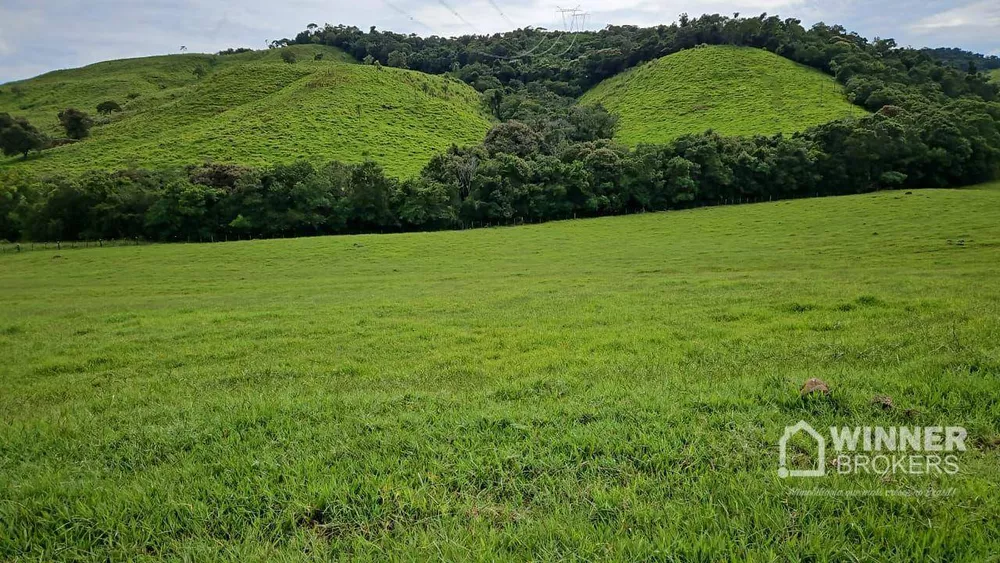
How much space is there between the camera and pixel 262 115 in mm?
106688

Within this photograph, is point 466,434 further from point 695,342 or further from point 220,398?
point 695,342

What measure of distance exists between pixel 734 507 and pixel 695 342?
212 inches

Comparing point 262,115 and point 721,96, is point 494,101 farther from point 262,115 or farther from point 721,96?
point 262,115

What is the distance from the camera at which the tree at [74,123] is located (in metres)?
99.1

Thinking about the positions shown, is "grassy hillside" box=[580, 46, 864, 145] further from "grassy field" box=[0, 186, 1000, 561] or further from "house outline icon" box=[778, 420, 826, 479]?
"house outline icon" box=[778, 420, 826, 479]

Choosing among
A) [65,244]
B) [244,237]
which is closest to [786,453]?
[244,237]

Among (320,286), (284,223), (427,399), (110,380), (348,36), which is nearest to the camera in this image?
(427,399)

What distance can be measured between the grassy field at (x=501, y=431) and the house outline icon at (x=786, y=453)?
0.36 feet

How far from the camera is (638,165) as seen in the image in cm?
6706

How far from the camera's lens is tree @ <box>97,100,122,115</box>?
388 ft

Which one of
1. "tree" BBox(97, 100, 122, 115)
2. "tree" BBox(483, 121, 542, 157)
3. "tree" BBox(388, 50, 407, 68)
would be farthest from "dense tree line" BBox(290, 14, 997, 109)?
"tree" BBox(97, 100, 122, 115)

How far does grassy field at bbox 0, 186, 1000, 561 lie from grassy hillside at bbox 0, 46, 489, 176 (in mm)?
79643

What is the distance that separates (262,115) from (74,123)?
3696 centimetres

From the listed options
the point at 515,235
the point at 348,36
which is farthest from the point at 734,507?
the point at 348,36
